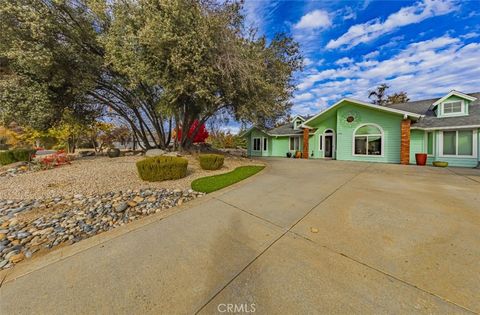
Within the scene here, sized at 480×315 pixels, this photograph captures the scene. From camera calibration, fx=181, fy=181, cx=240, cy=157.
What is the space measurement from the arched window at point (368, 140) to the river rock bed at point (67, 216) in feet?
42.8

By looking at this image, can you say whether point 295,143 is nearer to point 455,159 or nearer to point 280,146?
point 280,146

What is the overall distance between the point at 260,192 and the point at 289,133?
14.1 metres

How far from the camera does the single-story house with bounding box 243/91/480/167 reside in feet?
34.1

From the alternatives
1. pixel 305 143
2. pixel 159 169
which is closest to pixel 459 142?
pixel 305 143

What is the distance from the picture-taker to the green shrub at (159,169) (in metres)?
5.96

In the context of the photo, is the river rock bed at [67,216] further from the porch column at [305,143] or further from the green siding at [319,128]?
the green siding at [319,128]

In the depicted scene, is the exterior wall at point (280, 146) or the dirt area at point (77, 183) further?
the exterior wall at point (280, 146)

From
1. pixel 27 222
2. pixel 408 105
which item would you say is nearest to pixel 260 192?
pixel 27 222

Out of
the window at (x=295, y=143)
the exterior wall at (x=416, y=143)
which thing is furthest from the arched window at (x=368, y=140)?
the window at (x=295, y=143)

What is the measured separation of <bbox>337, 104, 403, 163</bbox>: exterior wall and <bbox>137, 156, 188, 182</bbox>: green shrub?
12.6 metres

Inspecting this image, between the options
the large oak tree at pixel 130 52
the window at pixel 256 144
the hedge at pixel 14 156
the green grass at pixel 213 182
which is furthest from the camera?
the window at pixel 256 144

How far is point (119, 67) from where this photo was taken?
775 centimetres

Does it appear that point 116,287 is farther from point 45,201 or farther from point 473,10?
point 473,10

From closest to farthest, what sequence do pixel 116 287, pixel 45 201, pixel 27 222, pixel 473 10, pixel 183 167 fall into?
pixel 116 287 → pixel 27 222 → pixel 45 201 → pixel 183 167 → pixel 473 10
